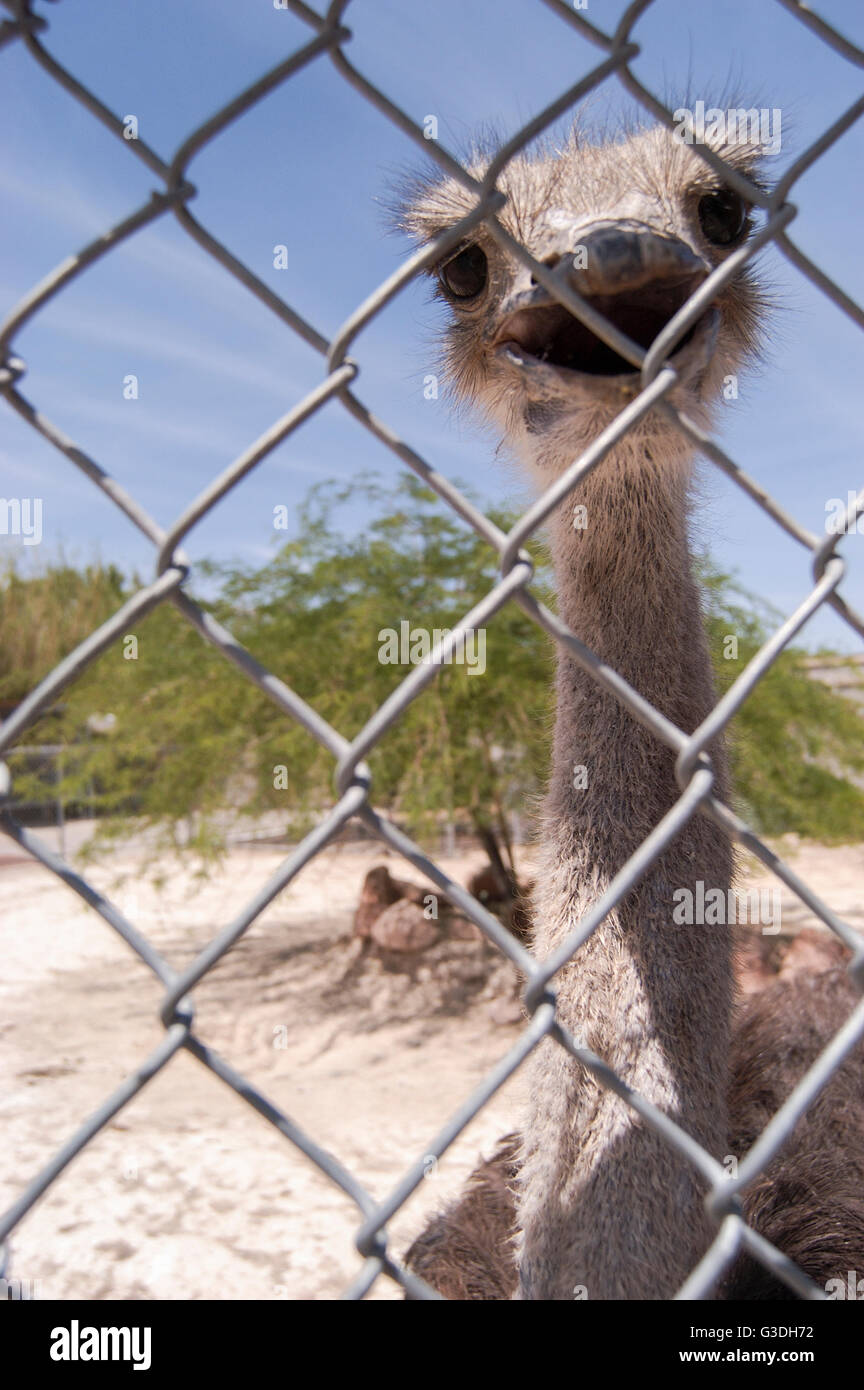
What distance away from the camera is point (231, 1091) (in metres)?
1.93

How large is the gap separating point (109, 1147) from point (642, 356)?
5.08 meters

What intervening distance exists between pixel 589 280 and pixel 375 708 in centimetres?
567

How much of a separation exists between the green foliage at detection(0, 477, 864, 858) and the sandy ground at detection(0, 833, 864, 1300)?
53.2 inches

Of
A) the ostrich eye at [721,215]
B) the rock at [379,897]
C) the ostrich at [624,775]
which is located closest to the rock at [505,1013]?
the rock at [379,897]

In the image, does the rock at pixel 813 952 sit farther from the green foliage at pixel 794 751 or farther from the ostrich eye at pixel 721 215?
the ostrich eye at pixel 721 215

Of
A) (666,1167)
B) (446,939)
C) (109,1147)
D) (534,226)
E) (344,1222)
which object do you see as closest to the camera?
(666,1167)

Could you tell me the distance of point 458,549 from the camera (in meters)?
7.23

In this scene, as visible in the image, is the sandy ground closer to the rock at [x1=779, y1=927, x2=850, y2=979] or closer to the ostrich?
the ostrich

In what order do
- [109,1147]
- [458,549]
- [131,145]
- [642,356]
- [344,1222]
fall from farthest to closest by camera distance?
1. [458,549]
2. [109,1147]
3. [344,1222]
4. [642,356]
5. [131,145]

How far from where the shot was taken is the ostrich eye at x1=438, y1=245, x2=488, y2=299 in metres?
2.03

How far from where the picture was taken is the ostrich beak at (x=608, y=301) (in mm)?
1291

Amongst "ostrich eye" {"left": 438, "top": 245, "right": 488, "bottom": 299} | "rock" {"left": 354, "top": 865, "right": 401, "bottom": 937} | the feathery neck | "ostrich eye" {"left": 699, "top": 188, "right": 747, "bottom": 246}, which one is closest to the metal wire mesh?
the feathery neck
